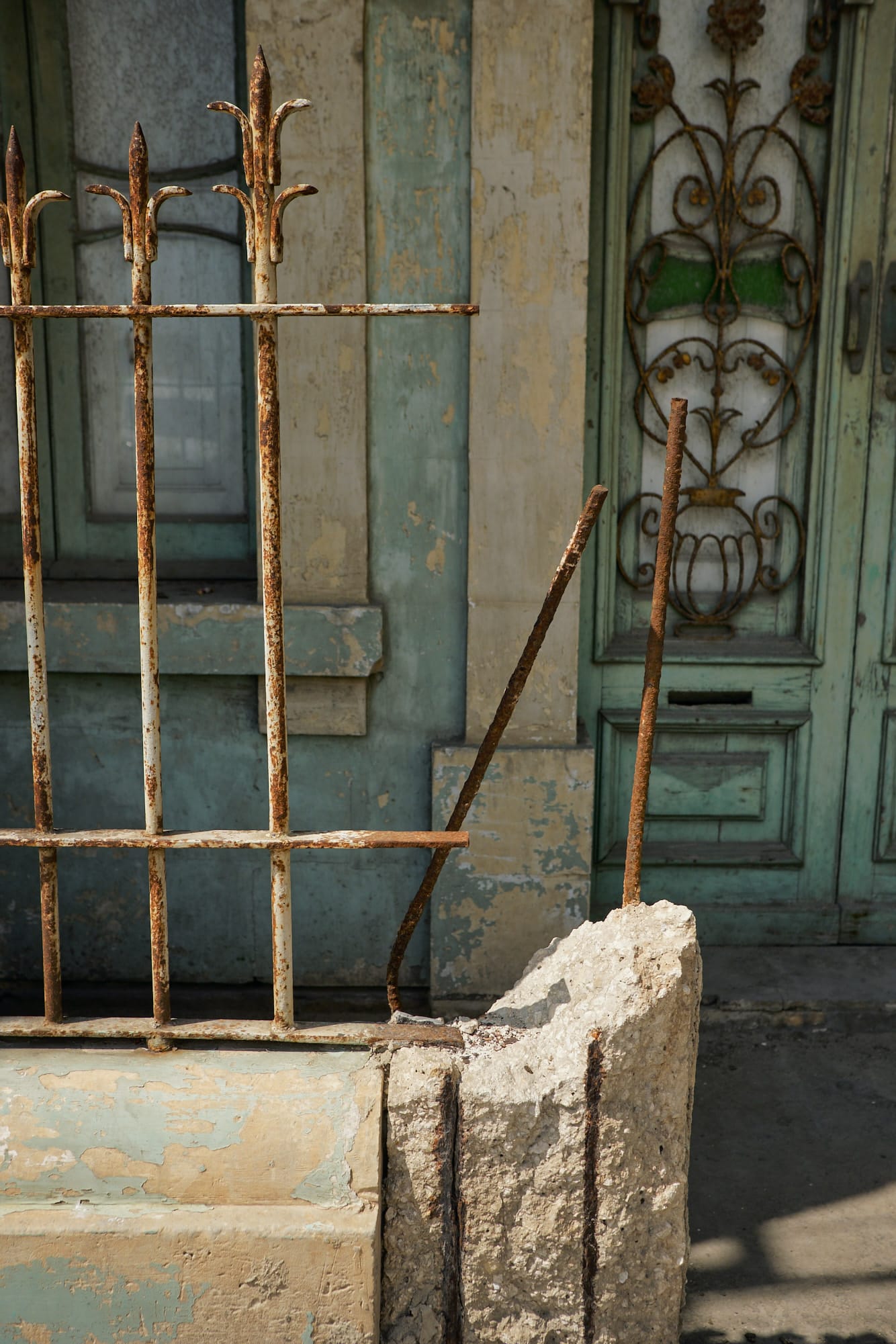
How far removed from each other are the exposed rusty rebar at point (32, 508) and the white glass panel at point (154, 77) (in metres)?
2.05

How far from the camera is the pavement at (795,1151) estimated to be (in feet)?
8.13

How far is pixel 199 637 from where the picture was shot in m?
3.44

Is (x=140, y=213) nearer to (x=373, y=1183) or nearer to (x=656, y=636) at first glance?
(x=656, y=636)

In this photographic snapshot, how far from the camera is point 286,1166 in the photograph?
5.83 ft

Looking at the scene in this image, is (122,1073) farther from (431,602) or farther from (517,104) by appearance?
(517,104)

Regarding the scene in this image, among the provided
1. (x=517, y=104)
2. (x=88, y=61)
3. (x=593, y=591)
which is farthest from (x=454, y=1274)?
(x=88, y=61)

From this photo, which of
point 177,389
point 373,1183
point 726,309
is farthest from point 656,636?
point 177,389

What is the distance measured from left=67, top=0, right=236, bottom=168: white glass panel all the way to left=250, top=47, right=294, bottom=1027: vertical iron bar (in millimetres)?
2168

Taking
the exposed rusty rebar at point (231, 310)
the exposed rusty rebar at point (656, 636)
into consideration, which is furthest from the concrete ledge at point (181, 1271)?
the exposed rusty rebar at point (231, 310)

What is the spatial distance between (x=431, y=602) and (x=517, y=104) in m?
1.43

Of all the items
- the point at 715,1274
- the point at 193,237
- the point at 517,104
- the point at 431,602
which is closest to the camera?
the point at 715,1274

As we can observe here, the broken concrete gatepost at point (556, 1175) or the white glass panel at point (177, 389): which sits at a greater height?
the white glass panel at point (177, 389)

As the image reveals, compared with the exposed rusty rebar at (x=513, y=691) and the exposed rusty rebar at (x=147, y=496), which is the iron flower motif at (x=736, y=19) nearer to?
the exposed rusty rebar at (x=513, y=691)

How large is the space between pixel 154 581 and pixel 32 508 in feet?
0.84
